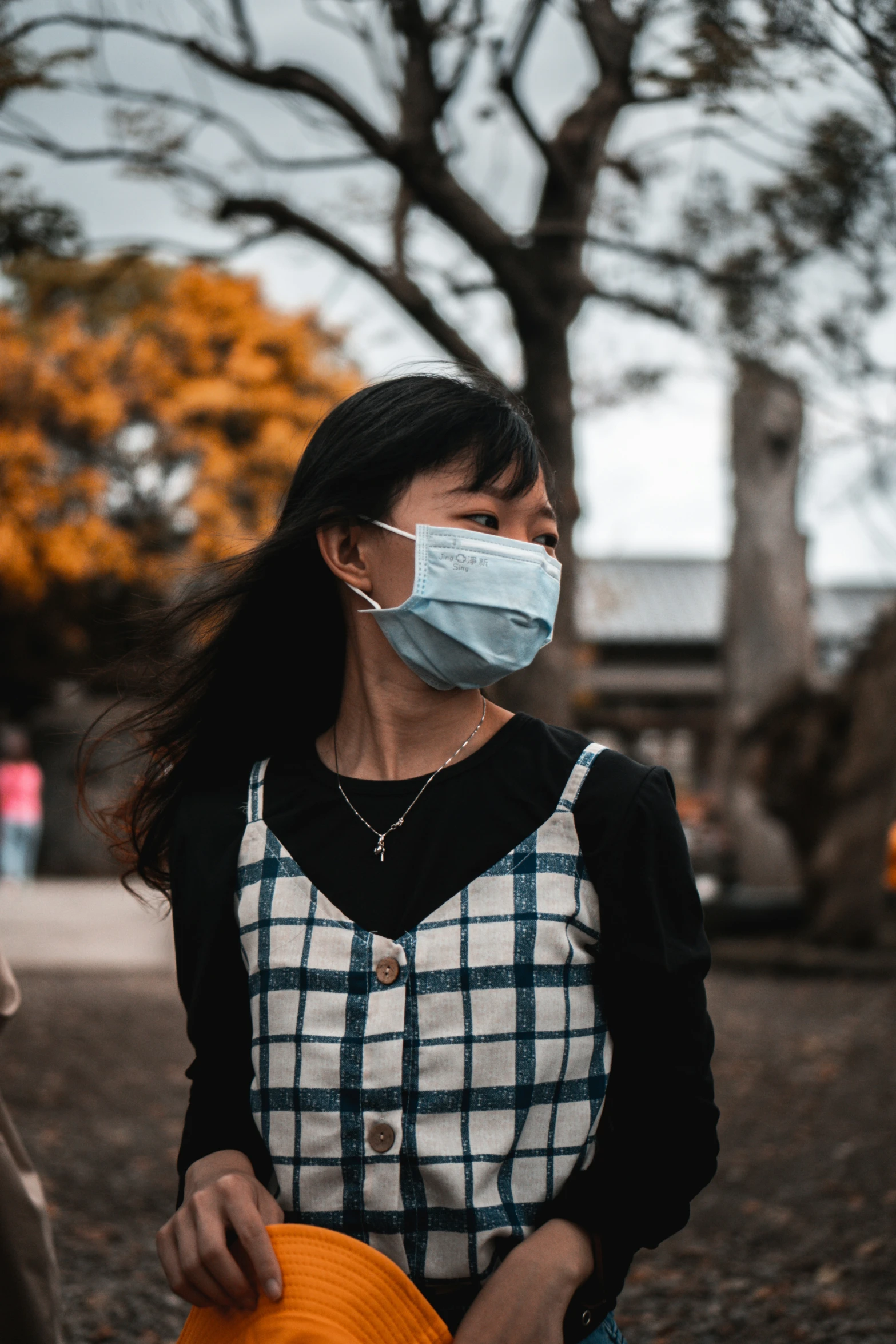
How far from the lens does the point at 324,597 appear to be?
1851 mm

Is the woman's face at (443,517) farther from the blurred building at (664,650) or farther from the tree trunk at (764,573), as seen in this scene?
the blurred building at (664,650)

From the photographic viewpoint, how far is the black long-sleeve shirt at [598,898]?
4.68ft

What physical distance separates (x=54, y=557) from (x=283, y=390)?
12.6 feet

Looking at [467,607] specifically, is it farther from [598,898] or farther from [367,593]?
[598,898]

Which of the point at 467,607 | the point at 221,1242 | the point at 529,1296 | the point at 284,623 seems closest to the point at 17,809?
the point at 284,623

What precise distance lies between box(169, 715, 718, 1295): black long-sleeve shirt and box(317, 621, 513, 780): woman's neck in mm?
38

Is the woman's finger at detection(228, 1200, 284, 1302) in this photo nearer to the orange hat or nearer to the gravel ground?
the orange hat

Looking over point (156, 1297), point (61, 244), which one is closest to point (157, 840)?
point (156, 1297)

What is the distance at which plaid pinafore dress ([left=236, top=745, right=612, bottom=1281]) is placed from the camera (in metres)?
1.41

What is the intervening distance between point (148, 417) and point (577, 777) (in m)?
17.5

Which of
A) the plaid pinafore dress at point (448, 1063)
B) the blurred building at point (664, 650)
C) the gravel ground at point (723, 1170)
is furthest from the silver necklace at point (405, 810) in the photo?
the blurred building at point (664, 650)

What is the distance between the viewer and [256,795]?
1.64 m

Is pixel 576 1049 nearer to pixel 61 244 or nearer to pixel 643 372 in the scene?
pixel 61 244

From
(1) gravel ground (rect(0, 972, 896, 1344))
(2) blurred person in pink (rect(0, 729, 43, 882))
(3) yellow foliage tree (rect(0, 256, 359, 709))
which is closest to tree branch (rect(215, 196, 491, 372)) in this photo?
(1) gravel ground (rect(0, 972, 896, 1344))
